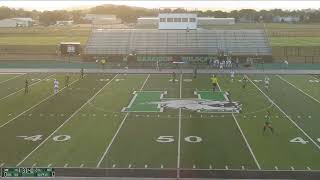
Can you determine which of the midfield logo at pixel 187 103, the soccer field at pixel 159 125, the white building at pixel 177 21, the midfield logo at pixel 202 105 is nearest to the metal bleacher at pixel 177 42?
the white building at pixel 177 21

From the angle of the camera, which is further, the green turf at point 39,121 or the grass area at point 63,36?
the grass area at point 63,36

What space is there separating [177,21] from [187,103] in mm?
32047

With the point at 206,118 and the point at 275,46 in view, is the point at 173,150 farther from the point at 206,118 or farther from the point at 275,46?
the point at 275,46

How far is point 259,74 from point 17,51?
2859cm

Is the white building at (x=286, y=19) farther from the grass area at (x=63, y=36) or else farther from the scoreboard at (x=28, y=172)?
the scoreboard at (x=28, y=172)

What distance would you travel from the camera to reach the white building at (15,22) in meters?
81.7

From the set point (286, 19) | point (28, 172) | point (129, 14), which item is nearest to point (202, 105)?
point (28, 172)

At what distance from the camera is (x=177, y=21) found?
190 feet

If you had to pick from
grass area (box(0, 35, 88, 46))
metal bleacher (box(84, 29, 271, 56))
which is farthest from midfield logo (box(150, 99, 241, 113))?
grass area (box(0, 35, 88, 46))

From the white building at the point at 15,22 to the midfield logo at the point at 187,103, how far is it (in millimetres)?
56719

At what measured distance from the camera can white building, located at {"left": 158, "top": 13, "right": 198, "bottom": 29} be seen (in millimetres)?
57656

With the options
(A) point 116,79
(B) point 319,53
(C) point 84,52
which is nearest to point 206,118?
(A) point 116,79

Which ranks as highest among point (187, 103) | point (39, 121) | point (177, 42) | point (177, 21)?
point (177, 21)

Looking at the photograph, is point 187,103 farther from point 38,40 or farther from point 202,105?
point 38,40
